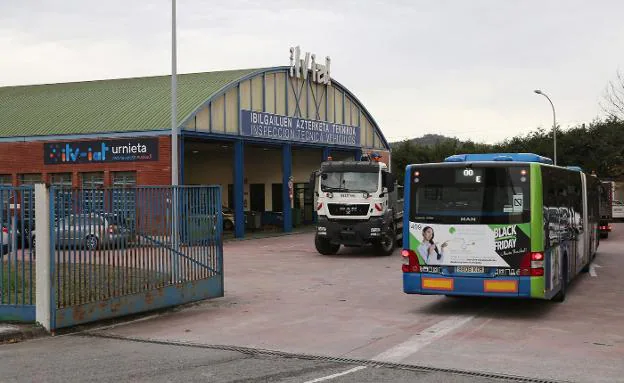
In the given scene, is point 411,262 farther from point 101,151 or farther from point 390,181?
point 101,151

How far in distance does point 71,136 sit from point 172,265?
22719mm

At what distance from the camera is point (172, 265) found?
12.8 metres

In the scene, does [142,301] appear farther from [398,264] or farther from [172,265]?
[398,264]

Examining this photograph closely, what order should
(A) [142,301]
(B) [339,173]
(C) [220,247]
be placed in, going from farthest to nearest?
1. (B) [339,173]
2. (C) [220,247]
3. (A) [142,301]

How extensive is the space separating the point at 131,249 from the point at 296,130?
2841 centimetres

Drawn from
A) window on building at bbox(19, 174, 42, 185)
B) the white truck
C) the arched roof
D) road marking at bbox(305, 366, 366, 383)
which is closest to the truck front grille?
the white truck

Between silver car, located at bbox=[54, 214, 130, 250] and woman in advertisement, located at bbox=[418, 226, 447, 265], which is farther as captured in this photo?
woman in advertisement, located at bbox=[418, 226, 447, 265]

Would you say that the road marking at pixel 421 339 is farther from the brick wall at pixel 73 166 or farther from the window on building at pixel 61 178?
the window on building at pixel 61 178

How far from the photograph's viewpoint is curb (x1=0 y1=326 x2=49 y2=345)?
1010 centimetres

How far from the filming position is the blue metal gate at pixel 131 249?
421 inches

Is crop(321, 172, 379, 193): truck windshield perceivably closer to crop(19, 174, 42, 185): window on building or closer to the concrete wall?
crop(19, 174, 42, 185): window on building

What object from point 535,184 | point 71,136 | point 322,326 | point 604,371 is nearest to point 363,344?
point 322,326

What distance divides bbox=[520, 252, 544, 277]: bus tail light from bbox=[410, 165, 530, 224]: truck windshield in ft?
1.87

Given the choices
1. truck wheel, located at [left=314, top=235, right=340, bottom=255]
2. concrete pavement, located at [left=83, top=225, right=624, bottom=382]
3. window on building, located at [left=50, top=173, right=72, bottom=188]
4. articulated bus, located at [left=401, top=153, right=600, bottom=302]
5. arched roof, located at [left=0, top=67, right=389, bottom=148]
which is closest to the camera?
concrete pavement, located at [left=83, top=225, right=624, bottom=382]
